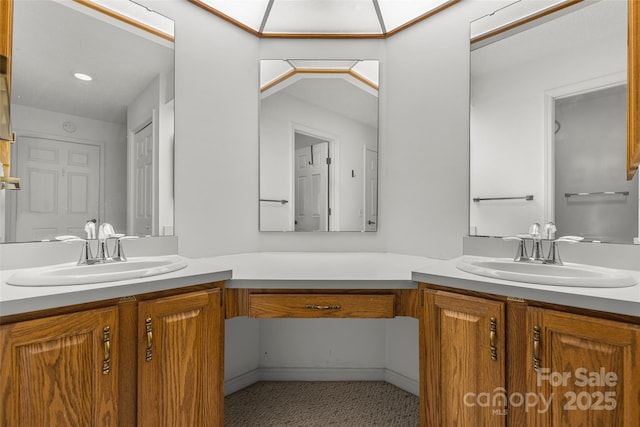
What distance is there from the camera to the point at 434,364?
1.34 m

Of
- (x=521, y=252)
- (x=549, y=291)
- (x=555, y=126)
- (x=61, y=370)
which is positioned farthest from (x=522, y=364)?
(x=61, y=370)

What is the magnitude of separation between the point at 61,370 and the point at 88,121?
1115 mm

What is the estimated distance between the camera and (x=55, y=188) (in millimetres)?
1445

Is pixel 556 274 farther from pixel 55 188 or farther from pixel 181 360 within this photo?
pixel 55 188

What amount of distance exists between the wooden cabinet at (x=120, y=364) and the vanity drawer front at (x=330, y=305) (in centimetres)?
25

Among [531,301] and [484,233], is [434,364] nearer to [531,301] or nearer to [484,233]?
[531,301]

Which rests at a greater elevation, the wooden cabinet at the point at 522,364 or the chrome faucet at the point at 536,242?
the chrome faucet at the point at 536,242

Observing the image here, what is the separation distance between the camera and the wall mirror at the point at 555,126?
4.50ft

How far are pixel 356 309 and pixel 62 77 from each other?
5.48ft

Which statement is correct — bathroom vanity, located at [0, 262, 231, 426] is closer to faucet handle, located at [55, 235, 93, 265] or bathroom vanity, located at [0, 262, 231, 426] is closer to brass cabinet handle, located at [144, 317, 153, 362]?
brass cabinet handle, located at [144, 317, 153, 362]

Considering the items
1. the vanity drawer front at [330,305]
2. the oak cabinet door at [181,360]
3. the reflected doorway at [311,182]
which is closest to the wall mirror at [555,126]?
the vanity drawer front at [330,305]

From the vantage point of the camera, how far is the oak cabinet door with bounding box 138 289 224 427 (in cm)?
117

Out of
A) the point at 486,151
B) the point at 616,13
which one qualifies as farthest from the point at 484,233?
the point at 616,13

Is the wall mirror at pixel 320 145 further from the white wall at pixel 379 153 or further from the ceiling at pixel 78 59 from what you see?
the ceiling at pixel 78 59
